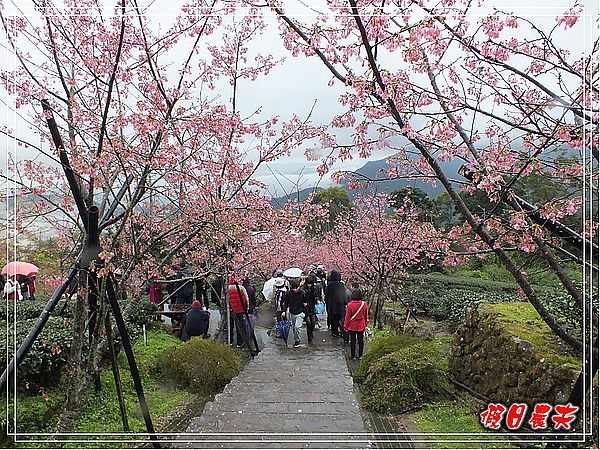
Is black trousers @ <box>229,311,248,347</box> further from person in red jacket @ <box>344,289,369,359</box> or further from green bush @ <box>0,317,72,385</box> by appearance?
green bush @ <box>0,317,72,385</box>

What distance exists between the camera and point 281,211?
4395 mm

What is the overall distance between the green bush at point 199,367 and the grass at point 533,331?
79.0 inches

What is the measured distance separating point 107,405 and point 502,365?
96.6 inches

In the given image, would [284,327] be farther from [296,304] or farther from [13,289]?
[13,289]

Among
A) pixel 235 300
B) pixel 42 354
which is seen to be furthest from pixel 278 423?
pixel 235 300

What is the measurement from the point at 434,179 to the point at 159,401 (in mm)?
2550

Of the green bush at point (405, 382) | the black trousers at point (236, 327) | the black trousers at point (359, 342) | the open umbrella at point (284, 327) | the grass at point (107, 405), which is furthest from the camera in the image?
the open umbrella at point (284, 327)

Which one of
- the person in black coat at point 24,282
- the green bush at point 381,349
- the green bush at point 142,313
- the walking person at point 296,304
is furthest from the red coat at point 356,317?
the person in black coat at point 24,282

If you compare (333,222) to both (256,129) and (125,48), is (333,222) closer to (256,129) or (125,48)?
(256,129)

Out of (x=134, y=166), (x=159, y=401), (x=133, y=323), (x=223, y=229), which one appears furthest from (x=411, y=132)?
(x=133, y=323)

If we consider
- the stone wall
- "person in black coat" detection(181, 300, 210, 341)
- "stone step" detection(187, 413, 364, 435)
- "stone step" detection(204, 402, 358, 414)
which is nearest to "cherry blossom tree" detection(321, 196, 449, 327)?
the stone wall

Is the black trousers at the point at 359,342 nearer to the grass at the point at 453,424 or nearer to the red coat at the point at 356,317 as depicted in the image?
the red coat at the point at 356,317

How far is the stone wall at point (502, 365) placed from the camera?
2463 millimetres

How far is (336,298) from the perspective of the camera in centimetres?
571
